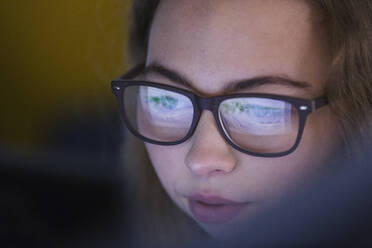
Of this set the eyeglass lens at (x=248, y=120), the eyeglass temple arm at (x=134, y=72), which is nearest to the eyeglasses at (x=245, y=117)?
the eyeglass lens at (x=248, y=120)

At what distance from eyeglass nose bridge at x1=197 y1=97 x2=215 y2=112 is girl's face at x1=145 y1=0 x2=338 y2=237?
20mm

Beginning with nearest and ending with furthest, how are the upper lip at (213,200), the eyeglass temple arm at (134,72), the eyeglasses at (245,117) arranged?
the eyeglasses at (245,117)
the upper lip at (213,200)
the eyeglass temple arm at (134,72)

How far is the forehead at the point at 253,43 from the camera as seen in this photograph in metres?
1.00

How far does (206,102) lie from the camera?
3.32ft

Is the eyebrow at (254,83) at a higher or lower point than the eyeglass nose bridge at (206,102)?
higher

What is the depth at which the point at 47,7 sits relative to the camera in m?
1.39

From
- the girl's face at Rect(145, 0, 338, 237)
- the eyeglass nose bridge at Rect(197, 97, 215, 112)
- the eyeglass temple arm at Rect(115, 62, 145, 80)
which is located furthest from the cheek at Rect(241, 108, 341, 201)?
the eyeglass temple arm at Rect(115, 62, 145, 80)

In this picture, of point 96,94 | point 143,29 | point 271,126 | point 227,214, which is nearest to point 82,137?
point 96,94

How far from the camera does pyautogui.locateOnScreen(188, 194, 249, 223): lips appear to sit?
1104 millimetres

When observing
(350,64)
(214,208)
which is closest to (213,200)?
(214,208)

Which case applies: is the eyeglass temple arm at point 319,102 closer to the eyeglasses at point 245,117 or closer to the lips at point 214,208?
the eyeglasses at point 245,117

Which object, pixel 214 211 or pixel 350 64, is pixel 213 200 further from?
pixel 350 64

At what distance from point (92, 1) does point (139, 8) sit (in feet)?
0.37

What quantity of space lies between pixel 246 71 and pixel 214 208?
1.01 ft
